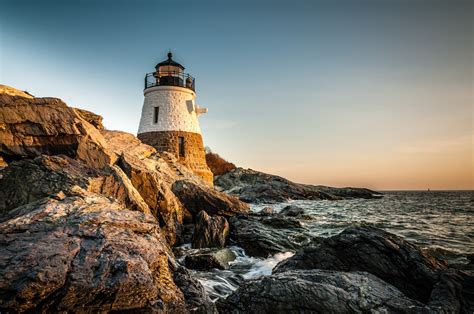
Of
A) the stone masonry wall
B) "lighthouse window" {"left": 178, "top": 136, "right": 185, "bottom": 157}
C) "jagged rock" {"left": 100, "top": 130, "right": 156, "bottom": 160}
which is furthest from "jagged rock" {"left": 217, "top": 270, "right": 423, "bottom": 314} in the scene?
"lighthouse window" {"left": 178, "top": 136, "right": 185, "bottom": 157}

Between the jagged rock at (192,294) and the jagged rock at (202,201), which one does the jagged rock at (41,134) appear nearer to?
the jagged rock at (202,201)

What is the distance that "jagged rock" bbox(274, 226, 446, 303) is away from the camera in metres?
5.07

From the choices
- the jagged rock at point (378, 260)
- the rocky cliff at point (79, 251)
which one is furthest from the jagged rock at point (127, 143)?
the jagged rock at point (378, 260)

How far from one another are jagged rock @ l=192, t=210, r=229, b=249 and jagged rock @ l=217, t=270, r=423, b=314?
200 inches

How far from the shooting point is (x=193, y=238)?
960cm

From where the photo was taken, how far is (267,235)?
10.0 m

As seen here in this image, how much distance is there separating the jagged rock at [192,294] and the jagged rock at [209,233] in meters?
5.13

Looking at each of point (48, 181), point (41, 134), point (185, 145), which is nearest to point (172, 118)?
point (185, 145)

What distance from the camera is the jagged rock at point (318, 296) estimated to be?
156 inches

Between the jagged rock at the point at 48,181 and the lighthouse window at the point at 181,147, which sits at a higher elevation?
the lighthouse window at the point at 181,147

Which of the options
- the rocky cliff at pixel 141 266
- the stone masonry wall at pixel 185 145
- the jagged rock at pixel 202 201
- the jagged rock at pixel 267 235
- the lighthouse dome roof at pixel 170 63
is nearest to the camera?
the rocky cliff at pixel 141 266

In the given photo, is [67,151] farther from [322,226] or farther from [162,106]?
[162,106]

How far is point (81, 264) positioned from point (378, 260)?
495cm

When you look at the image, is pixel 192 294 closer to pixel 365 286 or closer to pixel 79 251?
pixel 79 251
